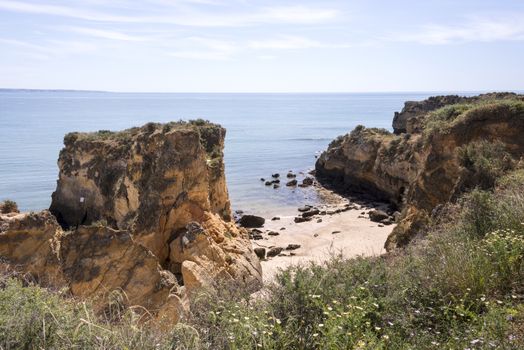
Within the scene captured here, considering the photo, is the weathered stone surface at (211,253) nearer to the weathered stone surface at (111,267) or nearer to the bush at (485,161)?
the weathered stone surface at (111,267)

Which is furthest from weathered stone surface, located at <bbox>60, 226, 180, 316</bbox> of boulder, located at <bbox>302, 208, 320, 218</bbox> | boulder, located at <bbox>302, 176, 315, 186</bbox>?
boulder, located at <bbox>302, 176, 315, 186</bbox>

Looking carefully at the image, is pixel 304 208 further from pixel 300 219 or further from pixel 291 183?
pixel 291 183

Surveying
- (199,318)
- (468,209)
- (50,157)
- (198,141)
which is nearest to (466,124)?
(468,209)

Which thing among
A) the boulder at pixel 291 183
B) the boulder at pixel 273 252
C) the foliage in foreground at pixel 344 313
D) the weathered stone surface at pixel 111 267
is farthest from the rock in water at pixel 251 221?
the foliage in foreground at pixel 344 313

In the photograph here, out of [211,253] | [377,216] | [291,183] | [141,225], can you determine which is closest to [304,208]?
[377,216]

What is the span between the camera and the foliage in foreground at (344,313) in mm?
4910

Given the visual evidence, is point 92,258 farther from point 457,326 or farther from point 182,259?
point 457,326

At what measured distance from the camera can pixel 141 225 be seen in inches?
777

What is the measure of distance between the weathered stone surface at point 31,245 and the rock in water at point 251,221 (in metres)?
26.4

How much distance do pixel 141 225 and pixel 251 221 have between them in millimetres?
18571

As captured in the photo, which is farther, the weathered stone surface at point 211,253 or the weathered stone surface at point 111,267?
the weathered stone surface at point 211,253

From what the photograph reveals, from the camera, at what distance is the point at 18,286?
592 centimetres

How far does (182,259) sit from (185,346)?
13.7m

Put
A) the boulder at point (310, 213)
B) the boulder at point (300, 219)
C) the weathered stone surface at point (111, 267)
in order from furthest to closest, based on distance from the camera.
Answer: the boulder at point (310, 213) < the boulder at point (300, 219) < the weathered stone surface at point (111, 267)
